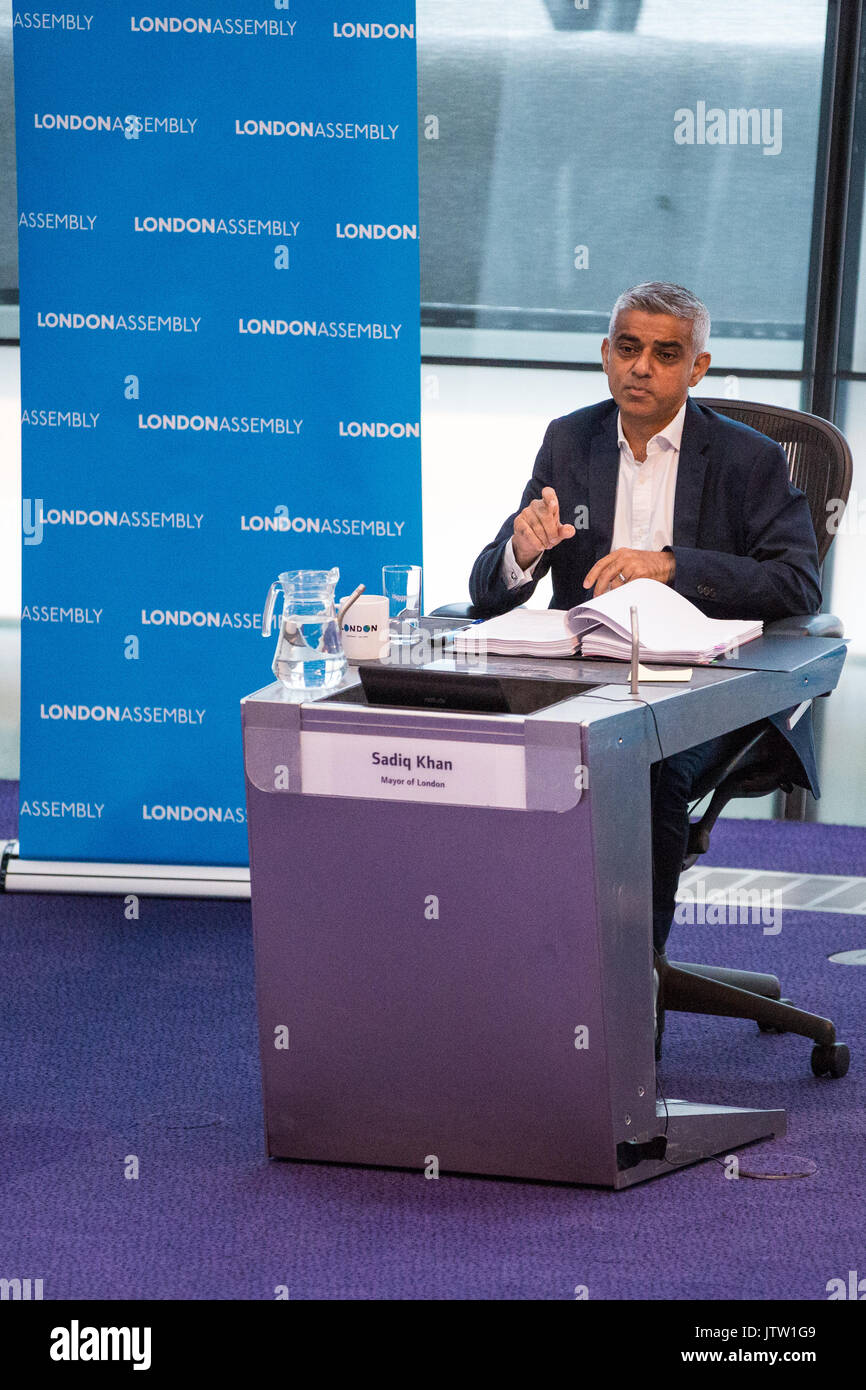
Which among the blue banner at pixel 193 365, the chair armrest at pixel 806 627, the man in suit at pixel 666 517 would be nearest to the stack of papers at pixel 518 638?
the man in suit at pixel 666 517

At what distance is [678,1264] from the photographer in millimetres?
2344

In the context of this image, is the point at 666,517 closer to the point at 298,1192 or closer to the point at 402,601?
the point at 402,601

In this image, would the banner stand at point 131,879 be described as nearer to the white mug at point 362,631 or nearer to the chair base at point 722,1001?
the chair base at point 722,1001

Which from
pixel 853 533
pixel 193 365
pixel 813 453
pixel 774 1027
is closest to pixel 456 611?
pixel 813 453

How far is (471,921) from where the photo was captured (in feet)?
7.86

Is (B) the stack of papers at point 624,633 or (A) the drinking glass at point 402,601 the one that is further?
(A) the drinking glass at point 402,601

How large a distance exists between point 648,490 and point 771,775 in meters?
0.60

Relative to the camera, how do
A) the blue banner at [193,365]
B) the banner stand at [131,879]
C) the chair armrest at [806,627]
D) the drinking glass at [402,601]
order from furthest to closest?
1. the banner stand at [131,879]
2. the blue banner at [193,365]
3. the chair armrest at [806,627]
4. the drinking glass at [402,601]

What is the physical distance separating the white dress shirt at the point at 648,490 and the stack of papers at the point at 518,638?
42cm

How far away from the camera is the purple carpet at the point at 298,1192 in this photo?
2318 mm

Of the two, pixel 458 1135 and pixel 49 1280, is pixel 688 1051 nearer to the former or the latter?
pixel 458 1135

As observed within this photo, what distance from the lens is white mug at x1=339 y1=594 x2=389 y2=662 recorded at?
2.69 metres

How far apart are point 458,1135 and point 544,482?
1.34m

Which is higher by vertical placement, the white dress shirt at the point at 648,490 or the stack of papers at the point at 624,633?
the white dress shirt at the point at 648,490
